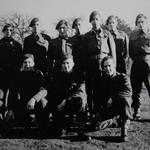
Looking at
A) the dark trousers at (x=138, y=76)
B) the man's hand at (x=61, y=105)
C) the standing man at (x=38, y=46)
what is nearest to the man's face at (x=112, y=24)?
the dark trousers at (x=138, y=76)

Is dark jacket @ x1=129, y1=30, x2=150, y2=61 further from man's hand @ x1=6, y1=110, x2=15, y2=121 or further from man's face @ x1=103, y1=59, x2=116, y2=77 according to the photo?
man's hand @ x1=6, y1=110, x2=15, y2=121

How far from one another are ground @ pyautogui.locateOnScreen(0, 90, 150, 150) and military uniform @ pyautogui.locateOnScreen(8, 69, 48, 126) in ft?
1.26

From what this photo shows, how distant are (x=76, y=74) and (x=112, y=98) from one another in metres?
0.85

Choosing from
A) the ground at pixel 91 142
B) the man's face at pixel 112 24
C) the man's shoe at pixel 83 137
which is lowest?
the ground at pixel 91 142

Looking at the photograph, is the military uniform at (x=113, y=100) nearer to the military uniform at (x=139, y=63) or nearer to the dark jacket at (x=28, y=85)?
the dark jacket at (x=28, y=85)

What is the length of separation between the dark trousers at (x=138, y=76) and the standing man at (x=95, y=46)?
651mm

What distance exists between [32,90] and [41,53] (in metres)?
1.17

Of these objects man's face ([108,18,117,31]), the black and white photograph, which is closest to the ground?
the black and white photograph

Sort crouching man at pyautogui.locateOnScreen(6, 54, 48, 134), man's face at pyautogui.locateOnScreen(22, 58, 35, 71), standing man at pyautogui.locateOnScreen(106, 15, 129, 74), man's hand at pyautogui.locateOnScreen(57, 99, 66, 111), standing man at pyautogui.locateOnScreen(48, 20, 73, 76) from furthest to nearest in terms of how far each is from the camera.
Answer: standing man at pyautogui.locateOnScreen(106, 15, 129, 74), standing man at pyautogui.locateOnScreen(48, 20, 73, 76), man's face at pyautogui.locateOnScreen(22, 58, 35, 71), crouching man at pyautogui.locateOnScreen(6, 54, 48, 134), man's hand at pyautogui.locateOnScreen(57, 99, 66, 111)

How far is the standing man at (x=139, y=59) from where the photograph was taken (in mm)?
6340

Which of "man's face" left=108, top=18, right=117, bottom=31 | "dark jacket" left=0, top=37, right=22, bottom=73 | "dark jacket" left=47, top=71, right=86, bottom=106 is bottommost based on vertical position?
"dark jacket" left=47, top=71, right=86, bottom=106

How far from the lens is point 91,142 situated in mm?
4707

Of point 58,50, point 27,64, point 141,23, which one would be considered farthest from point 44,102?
point 141,23

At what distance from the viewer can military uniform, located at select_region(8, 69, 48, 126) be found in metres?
5.18
